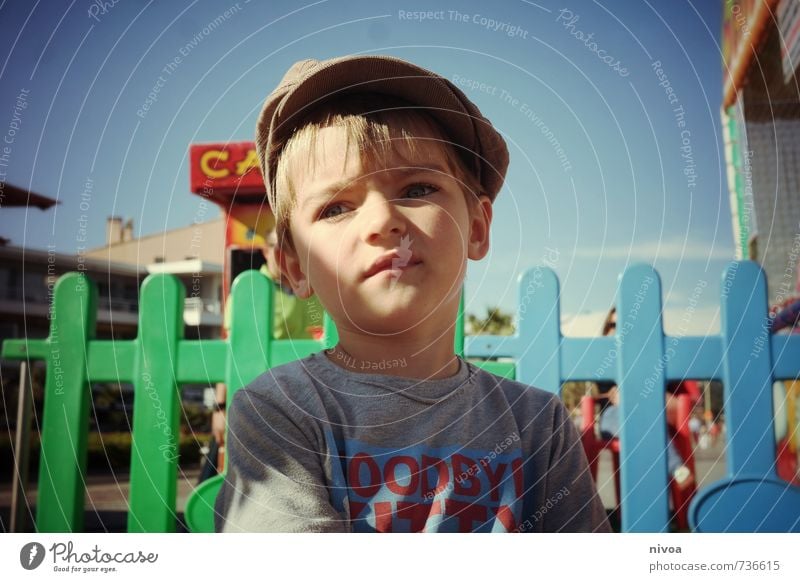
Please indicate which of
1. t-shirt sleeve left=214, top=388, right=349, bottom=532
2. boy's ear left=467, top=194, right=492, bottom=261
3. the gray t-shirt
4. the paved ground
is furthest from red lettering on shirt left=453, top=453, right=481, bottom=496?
the paved ground

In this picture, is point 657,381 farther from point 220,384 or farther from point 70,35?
point 70,35

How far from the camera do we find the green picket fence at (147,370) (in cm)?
98

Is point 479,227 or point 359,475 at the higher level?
point 479,227

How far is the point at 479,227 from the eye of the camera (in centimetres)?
93

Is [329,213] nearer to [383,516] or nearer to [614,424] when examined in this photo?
[383,516]

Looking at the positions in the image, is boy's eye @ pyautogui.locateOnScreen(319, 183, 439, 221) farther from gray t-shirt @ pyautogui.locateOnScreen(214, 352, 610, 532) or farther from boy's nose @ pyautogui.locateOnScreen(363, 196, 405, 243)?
gray t-shirt @ pyautogui.locateOnScreen(214, 352, 610, 532)

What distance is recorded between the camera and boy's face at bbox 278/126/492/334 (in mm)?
838

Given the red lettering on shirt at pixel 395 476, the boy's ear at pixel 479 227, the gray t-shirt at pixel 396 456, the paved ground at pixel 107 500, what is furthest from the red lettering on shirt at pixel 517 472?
the paved ground at pixel 107 500

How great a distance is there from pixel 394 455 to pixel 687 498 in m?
0.41

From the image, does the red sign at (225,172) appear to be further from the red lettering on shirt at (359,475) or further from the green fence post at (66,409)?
the red lettering on shirt at (359,475)

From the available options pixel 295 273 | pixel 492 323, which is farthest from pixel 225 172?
pixel 492 323

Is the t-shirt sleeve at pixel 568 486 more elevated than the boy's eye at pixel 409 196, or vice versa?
the boy's eye at pixel 409 196

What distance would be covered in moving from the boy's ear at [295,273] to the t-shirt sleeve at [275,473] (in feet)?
0.48

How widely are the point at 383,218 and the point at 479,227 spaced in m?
0.15
